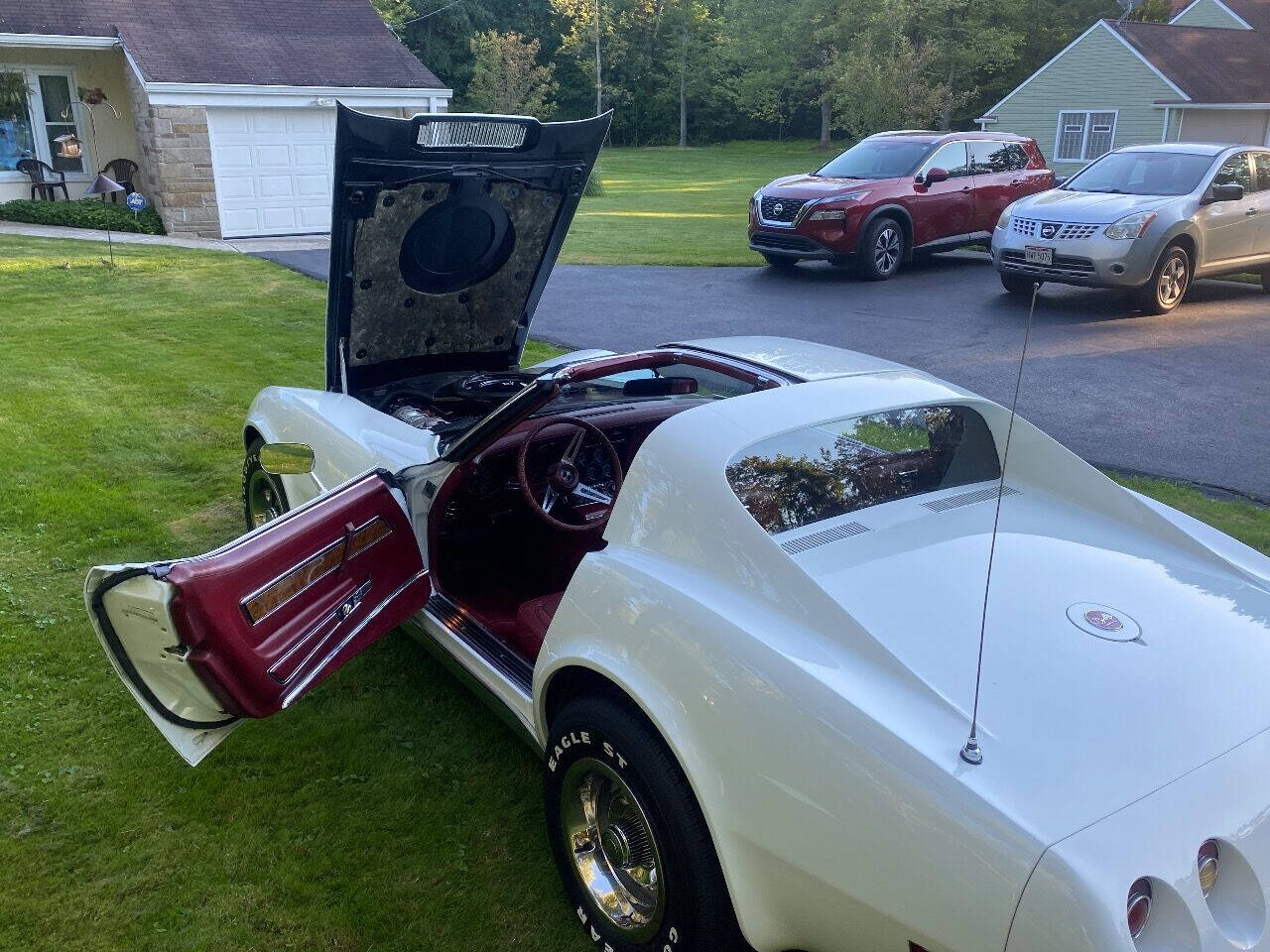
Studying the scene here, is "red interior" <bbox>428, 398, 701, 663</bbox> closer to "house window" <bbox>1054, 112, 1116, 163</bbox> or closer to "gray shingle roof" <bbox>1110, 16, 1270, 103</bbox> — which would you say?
"gray shingle roof" <bbox>1110, 16, 1270, 103</bbox>

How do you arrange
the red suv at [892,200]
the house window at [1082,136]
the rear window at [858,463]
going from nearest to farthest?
1. the rear window at [858,463]
2. the red suv at [892,200]
3. the house window at [1082,136]

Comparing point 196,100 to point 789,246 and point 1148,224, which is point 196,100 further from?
point 1148,224

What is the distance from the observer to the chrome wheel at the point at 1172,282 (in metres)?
10.9

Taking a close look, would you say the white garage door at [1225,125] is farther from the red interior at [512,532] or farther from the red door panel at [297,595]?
the red door panel at [297,595]

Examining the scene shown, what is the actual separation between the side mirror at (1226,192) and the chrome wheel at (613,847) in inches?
449

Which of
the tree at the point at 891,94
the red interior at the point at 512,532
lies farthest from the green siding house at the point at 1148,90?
the red interior at the point at 512,532

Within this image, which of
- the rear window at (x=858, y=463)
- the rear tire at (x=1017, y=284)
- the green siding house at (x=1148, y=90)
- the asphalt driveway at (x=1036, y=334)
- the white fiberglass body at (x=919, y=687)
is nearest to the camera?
the white fiberglass body at (x=919, y=687)

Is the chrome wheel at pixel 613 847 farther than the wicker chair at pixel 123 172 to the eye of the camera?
No

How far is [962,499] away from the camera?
2904 millimetres

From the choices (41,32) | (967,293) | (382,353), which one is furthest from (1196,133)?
(382,353)

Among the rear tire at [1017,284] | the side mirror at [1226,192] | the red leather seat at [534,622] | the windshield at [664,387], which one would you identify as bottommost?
the red leather seat at [534,622]

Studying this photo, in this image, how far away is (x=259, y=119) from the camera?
17469 millimetres

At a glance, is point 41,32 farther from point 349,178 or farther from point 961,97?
point 961,97

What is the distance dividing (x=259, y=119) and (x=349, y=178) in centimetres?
1521
